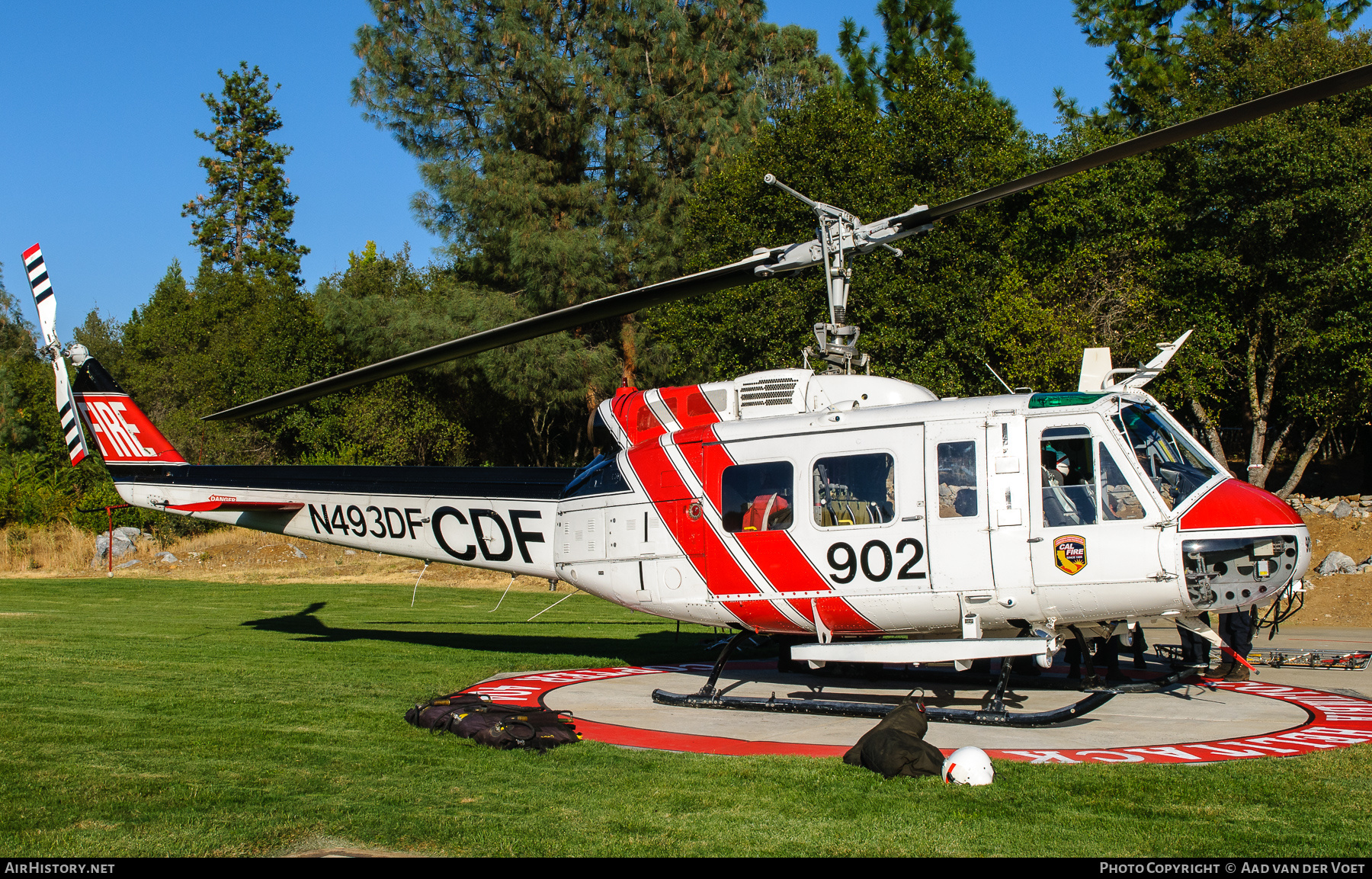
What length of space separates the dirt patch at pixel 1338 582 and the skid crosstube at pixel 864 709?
9062 millimetres

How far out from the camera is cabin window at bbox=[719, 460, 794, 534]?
10.1m

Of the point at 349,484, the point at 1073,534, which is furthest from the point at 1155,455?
the point at 349,484

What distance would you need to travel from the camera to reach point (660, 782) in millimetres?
7113

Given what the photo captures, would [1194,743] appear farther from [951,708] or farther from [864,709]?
[864,709]

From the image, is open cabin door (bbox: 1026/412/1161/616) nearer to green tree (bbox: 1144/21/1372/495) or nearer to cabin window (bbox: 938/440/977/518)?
cabin window (bbox: 938/440/977/518)

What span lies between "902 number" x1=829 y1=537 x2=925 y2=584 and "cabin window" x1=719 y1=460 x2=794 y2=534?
614 mm

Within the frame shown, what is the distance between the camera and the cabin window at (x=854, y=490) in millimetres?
9609

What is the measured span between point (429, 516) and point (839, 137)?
15.5 meters

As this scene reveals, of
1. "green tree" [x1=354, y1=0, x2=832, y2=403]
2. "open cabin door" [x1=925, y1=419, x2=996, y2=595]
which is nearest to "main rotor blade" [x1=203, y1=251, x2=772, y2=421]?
"open cabin door" [x1=925, y1=419, x2=996, y2=595]

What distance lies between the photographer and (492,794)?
678cm

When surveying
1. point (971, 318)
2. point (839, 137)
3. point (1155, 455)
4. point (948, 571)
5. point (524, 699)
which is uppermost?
point (839, 137)

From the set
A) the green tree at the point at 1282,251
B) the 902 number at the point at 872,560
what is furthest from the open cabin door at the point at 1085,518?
the green tree at the point at 1282,251

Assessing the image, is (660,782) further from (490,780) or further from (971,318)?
(971,318)

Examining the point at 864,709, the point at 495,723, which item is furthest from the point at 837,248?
the point at 495,723
